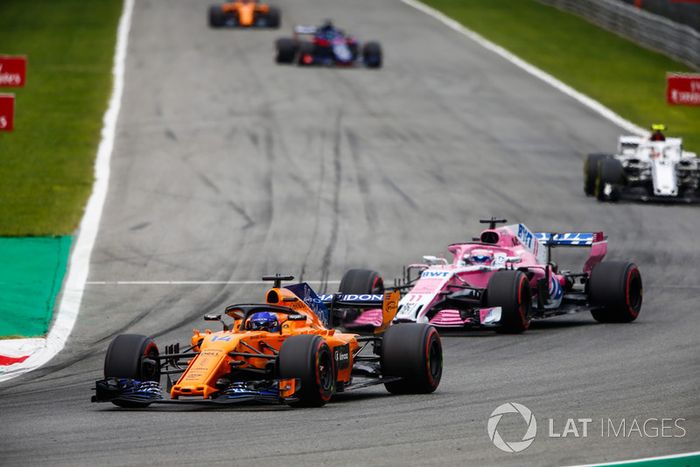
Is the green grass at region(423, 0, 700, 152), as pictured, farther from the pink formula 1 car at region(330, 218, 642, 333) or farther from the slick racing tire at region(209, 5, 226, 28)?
the pink formula 1 car at region(330, 218, 642, 333)

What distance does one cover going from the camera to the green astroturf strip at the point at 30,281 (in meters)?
21.1

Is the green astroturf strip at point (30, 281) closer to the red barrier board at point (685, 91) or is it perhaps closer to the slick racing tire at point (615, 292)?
the slick racing tire at point (615, 292)

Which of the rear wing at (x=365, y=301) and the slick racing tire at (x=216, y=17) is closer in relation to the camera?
the rear wing at (x=365, y=301)

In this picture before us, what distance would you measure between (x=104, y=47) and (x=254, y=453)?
39.2 m

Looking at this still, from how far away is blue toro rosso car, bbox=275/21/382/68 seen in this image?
153 feet

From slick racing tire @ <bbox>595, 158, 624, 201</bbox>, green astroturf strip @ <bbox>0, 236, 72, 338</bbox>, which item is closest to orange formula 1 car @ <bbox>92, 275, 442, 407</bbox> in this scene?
green astroturf strip @ <bbox>0, 236, 72, 338</bbox>

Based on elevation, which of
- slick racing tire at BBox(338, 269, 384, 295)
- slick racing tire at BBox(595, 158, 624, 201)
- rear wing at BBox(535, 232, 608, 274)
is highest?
slick racing tire at BBox(595, 158, 624, 201)

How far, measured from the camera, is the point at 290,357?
14.4 m

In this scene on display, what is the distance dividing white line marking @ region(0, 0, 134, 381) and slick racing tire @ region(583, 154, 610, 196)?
36.0 ft

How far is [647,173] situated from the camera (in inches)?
1302

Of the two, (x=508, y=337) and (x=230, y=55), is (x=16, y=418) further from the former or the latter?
(x=230, y=55)

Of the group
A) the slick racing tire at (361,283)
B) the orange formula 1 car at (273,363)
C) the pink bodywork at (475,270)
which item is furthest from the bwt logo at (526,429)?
the slick racing tire at (361,283)

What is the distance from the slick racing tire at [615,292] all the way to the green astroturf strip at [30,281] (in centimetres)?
818

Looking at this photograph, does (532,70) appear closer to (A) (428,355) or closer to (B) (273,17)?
(B) (273,17)
